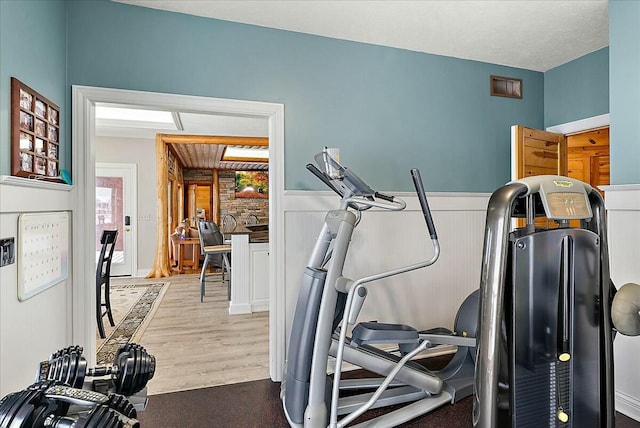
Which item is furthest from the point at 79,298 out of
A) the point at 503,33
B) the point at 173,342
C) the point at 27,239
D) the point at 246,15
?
the point at 503,33

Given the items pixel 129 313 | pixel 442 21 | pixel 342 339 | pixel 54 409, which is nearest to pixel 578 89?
pixel 442 21

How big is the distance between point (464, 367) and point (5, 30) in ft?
10.1

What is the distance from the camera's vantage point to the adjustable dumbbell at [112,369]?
120 centimetres

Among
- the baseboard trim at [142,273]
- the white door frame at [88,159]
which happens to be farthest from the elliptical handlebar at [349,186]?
the baseboard trim at [142,273]

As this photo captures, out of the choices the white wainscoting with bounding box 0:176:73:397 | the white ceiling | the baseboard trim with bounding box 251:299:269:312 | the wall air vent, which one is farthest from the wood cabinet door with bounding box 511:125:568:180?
the white wainscoting with bounding box 0:176:73:397

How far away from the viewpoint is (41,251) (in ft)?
6.23

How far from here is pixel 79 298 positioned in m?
2.38

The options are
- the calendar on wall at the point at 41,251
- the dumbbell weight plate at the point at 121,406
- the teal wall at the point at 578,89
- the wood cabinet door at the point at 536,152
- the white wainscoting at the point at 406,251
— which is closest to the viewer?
the dumbbell weight plate at the point at 121,406

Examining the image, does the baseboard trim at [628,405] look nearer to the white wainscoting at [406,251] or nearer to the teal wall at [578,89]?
the white wainscoting at [406,251]

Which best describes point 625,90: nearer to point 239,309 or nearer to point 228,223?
point 239,309

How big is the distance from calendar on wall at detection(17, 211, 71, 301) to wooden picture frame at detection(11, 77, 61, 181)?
225 millimetres

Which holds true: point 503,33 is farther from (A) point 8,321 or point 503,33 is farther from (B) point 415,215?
(A) point 8,321

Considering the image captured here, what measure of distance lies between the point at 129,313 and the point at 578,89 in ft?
16.8

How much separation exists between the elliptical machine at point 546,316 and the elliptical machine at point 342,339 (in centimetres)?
50
